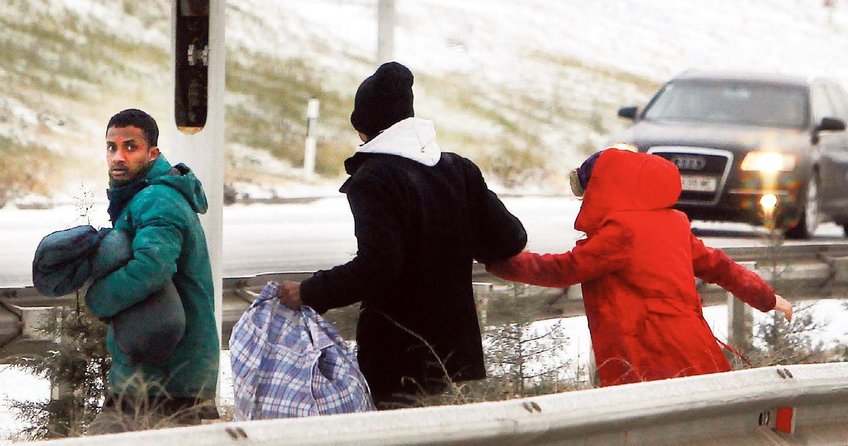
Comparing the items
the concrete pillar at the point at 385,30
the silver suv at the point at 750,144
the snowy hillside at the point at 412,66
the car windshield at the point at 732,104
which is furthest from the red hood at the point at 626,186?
the concrete pillar at the point at 385,30

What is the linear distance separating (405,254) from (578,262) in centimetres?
78

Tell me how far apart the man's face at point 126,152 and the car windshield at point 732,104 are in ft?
40.4

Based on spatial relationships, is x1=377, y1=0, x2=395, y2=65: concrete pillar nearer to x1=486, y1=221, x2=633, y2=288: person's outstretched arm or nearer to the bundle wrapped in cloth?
x1=486, y1=221, x2=633, y2=288: person's outstretched arm

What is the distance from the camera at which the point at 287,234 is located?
1883 cm

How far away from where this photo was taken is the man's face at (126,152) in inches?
204

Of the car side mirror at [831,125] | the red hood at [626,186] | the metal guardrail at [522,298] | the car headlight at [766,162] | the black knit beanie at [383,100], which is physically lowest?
the metal guardrail at [522,298]

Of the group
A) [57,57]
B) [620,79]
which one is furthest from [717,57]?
[57,57]

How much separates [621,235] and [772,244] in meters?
3.50

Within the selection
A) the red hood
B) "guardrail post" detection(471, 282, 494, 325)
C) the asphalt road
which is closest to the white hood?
the red hood

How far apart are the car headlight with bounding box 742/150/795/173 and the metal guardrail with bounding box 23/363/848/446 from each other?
36.1 feet

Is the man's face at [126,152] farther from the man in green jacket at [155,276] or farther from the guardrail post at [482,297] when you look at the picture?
the guardrail post at [482,297]

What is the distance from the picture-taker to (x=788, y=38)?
59.0 metres

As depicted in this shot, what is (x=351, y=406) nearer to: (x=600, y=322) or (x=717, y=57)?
(x=600, y=322)

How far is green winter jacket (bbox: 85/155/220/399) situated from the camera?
5.11 metres
